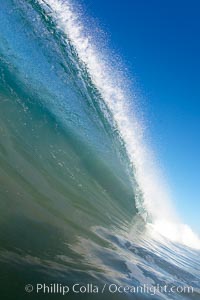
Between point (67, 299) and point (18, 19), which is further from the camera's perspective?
point (18, 19)

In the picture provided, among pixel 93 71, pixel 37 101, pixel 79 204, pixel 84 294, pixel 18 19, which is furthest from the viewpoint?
pixel 93 71

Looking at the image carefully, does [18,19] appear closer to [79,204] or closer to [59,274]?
[79,204]

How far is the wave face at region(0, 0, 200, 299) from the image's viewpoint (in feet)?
16.3

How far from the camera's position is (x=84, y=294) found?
14.5ft

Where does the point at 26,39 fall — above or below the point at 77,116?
above

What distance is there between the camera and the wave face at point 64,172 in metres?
4.96

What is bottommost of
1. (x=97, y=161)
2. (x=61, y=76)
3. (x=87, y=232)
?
(x=87, y=232)

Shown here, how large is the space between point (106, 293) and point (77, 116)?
251 inches

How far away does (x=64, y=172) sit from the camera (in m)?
7.89

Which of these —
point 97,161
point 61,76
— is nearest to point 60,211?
point 97,161
